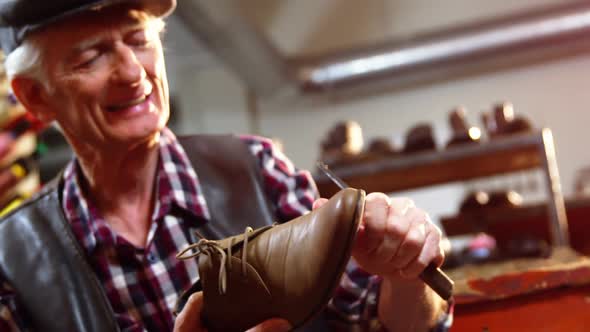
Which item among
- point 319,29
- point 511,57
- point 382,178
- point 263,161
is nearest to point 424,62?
point 511,57

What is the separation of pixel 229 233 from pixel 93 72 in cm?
32

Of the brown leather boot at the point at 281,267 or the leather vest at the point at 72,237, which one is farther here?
the leather vest at the point at 72,237

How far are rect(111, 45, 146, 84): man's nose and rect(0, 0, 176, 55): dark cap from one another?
0.23 ft

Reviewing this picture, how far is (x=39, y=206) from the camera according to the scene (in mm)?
1175

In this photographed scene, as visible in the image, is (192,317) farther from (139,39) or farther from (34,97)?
(34,97)

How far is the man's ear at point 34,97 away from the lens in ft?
3.72

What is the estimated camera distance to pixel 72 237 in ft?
3.65

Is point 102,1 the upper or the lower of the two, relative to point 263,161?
upper

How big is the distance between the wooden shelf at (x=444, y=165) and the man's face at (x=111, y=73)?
109 centimetres

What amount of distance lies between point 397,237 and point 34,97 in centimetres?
70

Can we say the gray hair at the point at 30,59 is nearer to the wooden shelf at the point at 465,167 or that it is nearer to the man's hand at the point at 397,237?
the man's hand at the point at 397,237

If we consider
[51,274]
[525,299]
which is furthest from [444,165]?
[51,274]

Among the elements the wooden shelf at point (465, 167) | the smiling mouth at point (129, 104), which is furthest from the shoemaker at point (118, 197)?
the wooden shelf at point (465, 167)

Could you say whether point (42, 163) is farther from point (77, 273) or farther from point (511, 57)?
point (77, 273)
